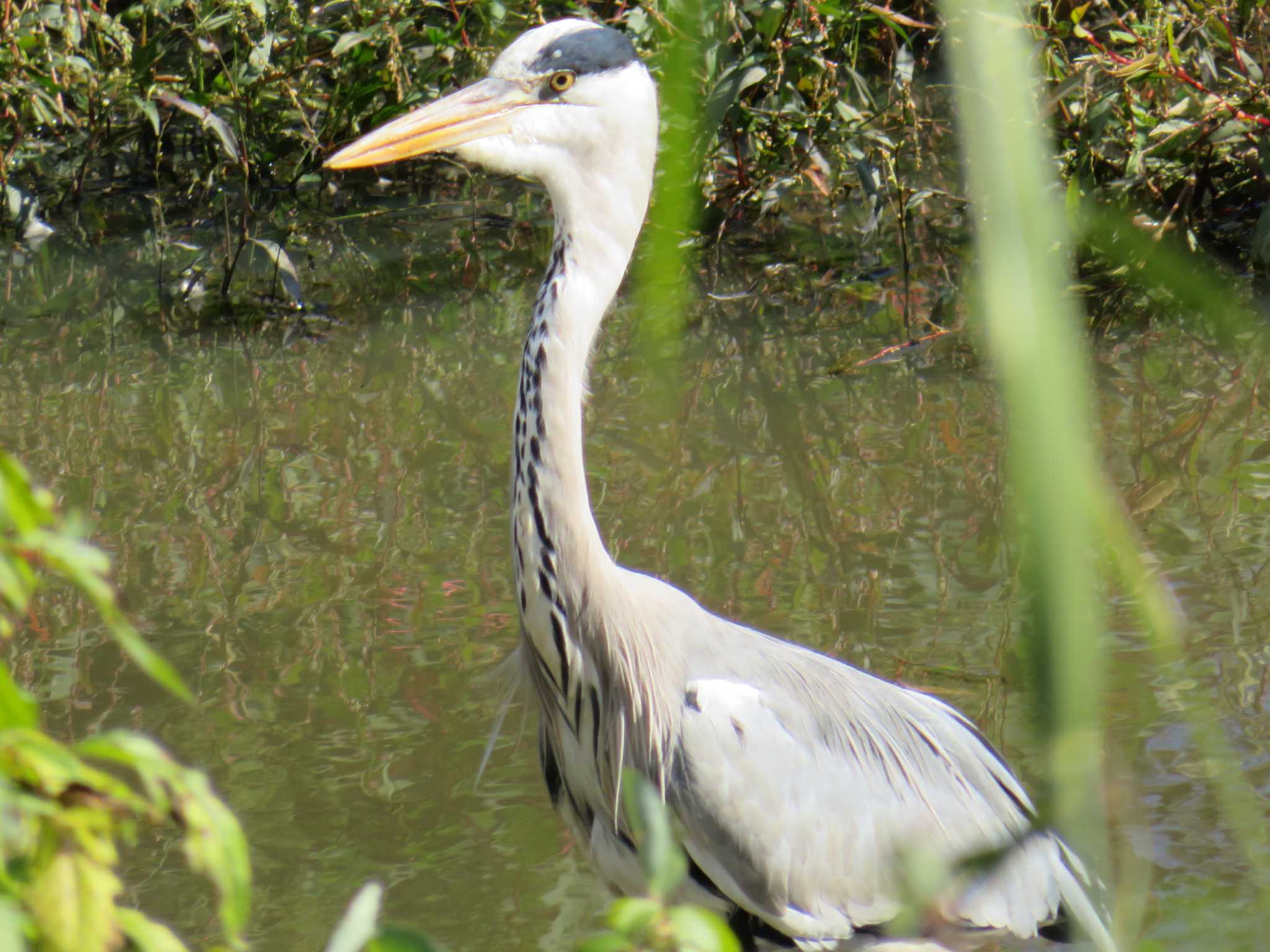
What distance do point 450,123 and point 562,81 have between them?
7.7 inches

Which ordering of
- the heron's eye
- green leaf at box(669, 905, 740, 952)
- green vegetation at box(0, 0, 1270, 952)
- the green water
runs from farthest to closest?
the green water, the heron's eye, green leaf at box(669, 905, 740, 952), green vegetation at box(0, 0, 1270, 952)

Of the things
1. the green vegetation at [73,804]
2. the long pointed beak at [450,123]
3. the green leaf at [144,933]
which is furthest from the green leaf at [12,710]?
the long pointed beak at [450,123]

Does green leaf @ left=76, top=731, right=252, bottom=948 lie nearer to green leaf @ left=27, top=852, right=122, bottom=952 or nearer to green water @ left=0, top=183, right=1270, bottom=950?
green leaf @ left=27, top=852, right=122, bottom=952

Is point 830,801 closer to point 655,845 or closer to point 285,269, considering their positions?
point 655,845

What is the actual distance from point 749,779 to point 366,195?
516 centimetres

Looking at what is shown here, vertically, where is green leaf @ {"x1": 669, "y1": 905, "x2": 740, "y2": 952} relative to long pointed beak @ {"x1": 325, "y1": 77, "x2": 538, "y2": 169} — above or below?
above

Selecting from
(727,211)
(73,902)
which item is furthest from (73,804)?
(727,211)

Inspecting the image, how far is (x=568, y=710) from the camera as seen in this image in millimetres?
2551

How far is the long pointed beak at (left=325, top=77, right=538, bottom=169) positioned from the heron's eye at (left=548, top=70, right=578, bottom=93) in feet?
0.15

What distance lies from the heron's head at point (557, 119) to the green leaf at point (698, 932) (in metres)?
1.76

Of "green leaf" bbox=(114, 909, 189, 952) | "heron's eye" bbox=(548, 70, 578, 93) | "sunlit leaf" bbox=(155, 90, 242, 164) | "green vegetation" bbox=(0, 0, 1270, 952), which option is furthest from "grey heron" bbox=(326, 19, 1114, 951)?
"sunlit leaf" bbox=(155, 90, 242, 164)

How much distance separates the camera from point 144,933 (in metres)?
0.77

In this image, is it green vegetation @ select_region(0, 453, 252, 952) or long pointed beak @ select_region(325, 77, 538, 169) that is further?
long pointed beak @ select_region(325, 77, 538, 169)

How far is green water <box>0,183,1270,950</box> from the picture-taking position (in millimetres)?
2875
